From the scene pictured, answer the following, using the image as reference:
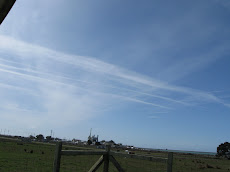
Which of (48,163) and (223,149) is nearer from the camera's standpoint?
(48,163)

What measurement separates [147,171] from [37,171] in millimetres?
8147

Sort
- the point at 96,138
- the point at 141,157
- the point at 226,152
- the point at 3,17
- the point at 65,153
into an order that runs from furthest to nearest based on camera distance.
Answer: the point at 96,138
the point at 226,152
the point at 141,157
the point at 65,153
the point at 3,17

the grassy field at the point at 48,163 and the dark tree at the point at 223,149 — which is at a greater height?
the grassy field at the point at 48,163

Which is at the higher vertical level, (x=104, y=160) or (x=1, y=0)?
(x=1, y=0)

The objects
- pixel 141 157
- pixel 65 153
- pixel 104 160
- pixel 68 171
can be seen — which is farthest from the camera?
pixel 68 171

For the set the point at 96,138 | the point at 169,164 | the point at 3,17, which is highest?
the point at 3,17

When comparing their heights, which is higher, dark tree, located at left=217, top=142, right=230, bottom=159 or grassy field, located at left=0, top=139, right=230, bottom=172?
grassy field, located at left=0, top=139, right=230, bottom=172

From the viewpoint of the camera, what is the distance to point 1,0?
71.1 inches

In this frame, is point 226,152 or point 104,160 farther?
point 226,152

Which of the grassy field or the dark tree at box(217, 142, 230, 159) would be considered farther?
the dark tree at box(217, 142, 230, 159)

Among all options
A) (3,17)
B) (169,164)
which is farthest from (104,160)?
(3,17)

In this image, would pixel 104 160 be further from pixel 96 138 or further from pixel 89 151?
pixel 96 138

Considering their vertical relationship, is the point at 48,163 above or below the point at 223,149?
above

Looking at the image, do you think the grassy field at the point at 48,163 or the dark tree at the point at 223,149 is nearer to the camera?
the grassy field at the point at 48,163
